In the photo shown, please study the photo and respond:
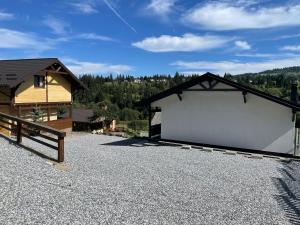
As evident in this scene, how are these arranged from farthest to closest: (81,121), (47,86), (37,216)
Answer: (81,121) → (47,86) → (37,216)

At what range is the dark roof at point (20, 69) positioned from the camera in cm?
2150

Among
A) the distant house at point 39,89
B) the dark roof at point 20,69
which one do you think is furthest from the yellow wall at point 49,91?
the dark roof at point 20,69

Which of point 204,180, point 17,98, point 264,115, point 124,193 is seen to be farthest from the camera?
point 17,98

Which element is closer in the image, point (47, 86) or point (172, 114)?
point (172, 114)

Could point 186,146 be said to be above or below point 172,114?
below

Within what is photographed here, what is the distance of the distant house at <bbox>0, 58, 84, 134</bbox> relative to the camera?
21891mm

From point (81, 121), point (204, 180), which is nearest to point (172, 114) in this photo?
point (204, 180)

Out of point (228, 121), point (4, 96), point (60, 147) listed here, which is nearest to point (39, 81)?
point (4, 96)

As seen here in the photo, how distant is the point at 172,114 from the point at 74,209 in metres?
11.8

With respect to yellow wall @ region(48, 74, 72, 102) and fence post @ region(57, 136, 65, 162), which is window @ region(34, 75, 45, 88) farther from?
fence post @ region(57, 136, 65, 162)

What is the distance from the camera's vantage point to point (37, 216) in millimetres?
5883

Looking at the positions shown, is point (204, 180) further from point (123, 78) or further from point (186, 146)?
point (123, 78)

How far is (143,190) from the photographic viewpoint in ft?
26.8

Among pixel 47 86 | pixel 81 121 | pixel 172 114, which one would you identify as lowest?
pixel 81 121
